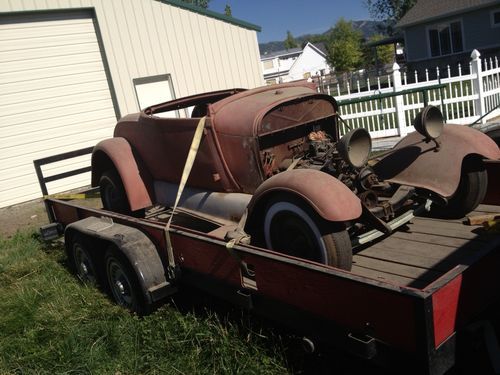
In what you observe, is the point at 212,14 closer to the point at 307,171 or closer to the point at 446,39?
the point at 307,171

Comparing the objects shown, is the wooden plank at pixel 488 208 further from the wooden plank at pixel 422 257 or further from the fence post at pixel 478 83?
the fence post at pixel 478 83

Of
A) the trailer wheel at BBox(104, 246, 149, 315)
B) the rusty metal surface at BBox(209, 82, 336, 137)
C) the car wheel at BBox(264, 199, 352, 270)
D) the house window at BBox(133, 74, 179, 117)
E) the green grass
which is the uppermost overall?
the house window at BBox(133, 74, 179, 117)

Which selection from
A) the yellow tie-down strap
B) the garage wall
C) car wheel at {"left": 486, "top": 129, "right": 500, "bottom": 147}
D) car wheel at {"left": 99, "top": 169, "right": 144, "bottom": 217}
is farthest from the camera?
the garage wall

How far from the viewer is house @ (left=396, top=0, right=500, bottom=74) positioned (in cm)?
2520

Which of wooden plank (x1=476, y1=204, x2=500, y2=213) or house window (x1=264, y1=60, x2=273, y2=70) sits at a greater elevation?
house window (x1=264, y1=60, x2=273, y2=70)

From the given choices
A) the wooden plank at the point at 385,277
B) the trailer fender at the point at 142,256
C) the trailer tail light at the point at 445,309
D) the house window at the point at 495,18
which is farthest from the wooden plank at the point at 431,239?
the house window at the point at 495,18

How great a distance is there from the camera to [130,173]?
187 inches

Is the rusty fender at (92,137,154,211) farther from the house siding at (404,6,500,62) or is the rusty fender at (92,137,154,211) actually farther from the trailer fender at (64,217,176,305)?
the house siding at (404,6,500,62)

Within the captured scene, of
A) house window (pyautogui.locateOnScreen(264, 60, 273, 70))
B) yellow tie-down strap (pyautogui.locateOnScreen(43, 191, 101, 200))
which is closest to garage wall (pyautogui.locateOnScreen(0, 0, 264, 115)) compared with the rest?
yellow tie-down strap (pyautogui.locateOnScreen(43, 191, 101, 200))

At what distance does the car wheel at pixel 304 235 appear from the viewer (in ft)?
9.47

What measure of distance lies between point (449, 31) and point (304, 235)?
28.4 metres

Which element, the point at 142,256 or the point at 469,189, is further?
the point at 469,189

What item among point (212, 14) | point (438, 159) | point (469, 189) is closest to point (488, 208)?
point (469, 189)

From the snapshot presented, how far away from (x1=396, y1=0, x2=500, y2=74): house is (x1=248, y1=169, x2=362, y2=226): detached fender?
25.9 m
